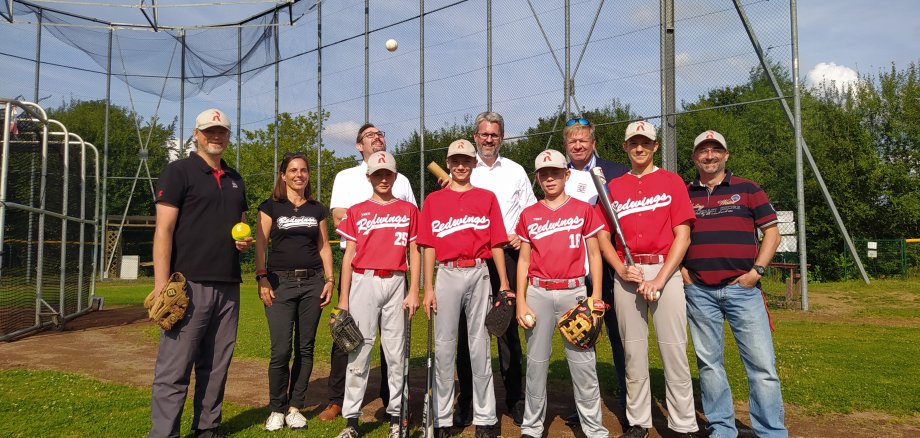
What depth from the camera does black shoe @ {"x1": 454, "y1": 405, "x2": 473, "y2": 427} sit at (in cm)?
463

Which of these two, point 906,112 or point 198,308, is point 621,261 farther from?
point 906,112

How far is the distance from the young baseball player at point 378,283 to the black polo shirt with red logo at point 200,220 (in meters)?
0.78

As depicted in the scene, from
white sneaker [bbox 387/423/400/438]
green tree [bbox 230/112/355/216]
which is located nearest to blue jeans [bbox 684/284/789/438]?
white sneaker [bbox 387/423/400/438]

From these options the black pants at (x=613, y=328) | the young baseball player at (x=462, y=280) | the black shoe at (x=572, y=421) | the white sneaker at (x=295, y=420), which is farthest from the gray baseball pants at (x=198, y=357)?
the black pants at (x=613, y=328)

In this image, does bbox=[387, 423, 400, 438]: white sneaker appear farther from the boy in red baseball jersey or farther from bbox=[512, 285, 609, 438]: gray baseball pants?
the boy in red baseball jersey

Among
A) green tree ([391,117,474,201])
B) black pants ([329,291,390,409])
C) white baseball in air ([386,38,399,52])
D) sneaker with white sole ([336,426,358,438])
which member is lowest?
sneaker with white sole ([336,426,358,438])

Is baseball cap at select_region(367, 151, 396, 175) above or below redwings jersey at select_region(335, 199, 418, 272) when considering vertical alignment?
above

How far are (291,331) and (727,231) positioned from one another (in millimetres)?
3130

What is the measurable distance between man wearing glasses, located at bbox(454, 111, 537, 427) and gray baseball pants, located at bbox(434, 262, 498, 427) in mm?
460

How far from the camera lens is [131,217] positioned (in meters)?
26.5

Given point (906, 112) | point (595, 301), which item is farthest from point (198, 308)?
point (906, 112)

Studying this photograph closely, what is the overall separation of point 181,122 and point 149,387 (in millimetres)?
18569

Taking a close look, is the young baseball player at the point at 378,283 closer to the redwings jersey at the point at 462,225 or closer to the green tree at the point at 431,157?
the redwings jersey at the point at 462,225

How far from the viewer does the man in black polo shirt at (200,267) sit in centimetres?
387
